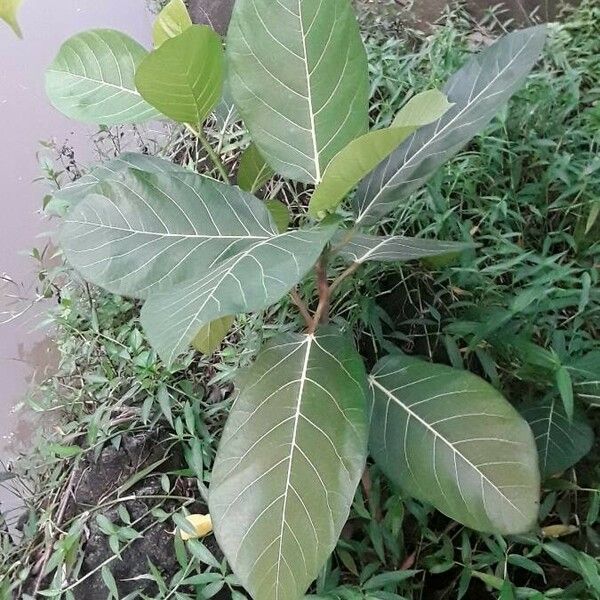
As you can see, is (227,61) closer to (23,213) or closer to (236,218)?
(236,218)

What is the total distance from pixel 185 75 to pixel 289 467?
0.44 m

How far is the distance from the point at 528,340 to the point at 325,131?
1.33ft

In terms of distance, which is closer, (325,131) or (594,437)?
(325,131)

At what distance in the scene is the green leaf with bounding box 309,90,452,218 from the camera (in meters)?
0.55

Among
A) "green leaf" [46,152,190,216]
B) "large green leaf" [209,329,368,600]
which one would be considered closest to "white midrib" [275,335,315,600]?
"large green leaf" [209,329,368,600]

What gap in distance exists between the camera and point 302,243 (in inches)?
23.0

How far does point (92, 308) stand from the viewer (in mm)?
1300

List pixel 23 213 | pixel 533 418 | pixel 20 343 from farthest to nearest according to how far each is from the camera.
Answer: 1. pixel 23 213
2. pixel 20 343
3. pixel 533 418

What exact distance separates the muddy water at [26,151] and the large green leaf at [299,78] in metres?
1.04

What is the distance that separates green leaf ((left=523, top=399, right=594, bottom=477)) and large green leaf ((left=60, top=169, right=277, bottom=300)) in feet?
1.46

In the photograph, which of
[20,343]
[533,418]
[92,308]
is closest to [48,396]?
[92,308]

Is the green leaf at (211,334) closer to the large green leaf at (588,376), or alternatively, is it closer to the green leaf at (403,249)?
the green leaf at (403,249)

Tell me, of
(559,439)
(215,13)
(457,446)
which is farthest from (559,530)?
(215,13)

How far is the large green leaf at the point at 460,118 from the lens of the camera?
66 cm
